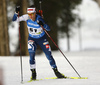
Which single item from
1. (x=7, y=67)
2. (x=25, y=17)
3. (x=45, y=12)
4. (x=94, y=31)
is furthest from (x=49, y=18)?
(x=94, y=31)

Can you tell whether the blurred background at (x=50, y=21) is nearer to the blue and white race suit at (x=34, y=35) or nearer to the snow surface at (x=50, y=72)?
the snow surface at (x=50, y=72)

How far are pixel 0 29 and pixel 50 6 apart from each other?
566cm

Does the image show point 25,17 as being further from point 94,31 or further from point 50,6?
point 94,31

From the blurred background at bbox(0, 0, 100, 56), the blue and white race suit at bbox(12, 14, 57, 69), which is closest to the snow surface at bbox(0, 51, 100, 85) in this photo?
the blue and white race suit at bbox(12, 14, 57, 69)

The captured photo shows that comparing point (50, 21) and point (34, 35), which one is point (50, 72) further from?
point (50, 21)

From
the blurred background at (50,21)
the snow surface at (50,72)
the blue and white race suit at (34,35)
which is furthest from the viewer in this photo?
the blurred background at (50,21)

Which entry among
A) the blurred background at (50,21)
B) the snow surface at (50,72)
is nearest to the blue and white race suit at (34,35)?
the snow surface at (50,72)

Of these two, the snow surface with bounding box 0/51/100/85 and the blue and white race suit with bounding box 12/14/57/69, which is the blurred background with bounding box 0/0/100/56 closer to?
the snow surface with bounding box 0/51/100/85

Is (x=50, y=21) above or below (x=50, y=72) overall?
above

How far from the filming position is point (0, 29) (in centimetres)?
1777

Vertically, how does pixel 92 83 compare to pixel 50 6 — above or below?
below

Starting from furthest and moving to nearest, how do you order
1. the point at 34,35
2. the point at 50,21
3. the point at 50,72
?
the point at 50,21 < the point at 50,72 < the point at 34,35

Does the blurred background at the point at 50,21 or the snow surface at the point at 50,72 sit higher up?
the blurred background at the point at 50,21

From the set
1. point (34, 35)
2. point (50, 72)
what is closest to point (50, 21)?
point (50, 72)
